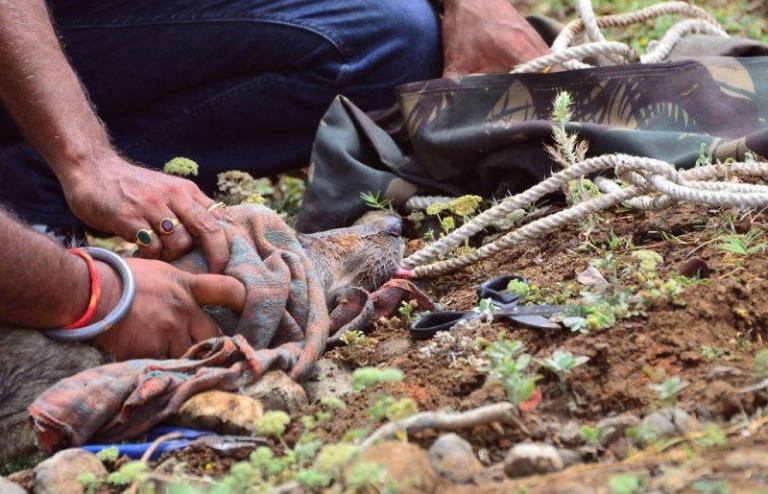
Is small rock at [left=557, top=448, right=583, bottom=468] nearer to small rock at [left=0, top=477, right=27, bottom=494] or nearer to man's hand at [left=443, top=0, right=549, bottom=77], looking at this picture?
small rock at [left=0, top=477, right=27, bottom=494]

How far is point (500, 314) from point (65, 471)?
35.2 inches

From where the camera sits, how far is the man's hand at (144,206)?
223cm

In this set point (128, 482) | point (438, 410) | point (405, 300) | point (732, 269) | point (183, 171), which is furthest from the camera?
point (183, 171)

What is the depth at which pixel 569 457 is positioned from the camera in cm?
158

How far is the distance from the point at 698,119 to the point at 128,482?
184 centimetres

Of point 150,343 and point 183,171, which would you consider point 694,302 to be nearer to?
point 150,343

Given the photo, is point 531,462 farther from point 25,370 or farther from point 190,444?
point 25,370

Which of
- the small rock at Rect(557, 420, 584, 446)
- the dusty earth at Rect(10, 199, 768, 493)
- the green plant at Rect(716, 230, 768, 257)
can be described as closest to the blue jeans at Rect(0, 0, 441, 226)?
the dusty earth at Rect(10, 199, 768, 493)

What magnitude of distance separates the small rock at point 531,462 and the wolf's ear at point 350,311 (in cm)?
84

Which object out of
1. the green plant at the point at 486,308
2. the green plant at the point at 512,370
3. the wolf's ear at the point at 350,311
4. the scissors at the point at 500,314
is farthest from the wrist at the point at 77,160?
the green plant at the point at 512,370

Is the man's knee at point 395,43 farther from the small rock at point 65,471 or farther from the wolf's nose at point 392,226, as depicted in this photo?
the small rock at point 65,471

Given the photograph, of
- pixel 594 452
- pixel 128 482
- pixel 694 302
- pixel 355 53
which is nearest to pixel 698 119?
pixel 694 302

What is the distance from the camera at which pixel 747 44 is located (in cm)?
303

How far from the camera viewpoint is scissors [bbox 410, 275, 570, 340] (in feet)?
6.63
